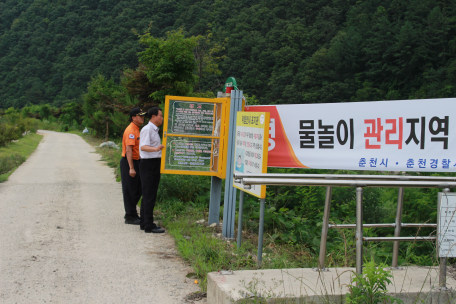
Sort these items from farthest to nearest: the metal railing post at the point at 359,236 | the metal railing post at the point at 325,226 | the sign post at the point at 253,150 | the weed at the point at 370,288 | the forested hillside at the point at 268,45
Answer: the forested hillside at the point at 268,45, the sign post at the point at 253,150, the metal railing post at the point at 325,226, the metal railing post at the point at 359,236, the weed at the point at 370,288

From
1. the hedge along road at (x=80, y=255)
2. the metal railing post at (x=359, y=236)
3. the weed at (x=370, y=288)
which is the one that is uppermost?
the metal railing post at (x=359, y=236)

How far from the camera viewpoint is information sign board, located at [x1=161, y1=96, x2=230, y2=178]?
19.1 feet

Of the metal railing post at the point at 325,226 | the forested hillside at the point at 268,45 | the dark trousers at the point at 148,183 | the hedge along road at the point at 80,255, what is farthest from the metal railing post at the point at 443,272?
the forested hillside at the point at 268,45

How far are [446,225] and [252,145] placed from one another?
81.4 inches

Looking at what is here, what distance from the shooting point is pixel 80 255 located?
466cm

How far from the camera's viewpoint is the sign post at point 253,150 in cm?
422

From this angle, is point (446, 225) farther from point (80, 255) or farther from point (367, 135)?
point (80, 255)

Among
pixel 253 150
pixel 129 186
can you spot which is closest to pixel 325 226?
pixel 253 150

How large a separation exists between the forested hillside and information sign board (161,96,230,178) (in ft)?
101

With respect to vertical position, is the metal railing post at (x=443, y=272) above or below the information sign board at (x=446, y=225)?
below

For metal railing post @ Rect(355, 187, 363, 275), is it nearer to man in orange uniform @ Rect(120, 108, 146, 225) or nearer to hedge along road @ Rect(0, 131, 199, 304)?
hedge along road @ Rect(0, 131, 199, 304)

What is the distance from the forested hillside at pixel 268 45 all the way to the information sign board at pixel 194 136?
30.7 meters

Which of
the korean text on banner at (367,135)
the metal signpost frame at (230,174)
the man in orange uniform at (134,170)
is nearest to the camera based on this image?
the korean text on banner at (367,135)

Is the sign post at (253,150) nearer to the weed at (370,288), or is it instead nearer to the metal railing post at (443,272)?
the weed at (370,288)
